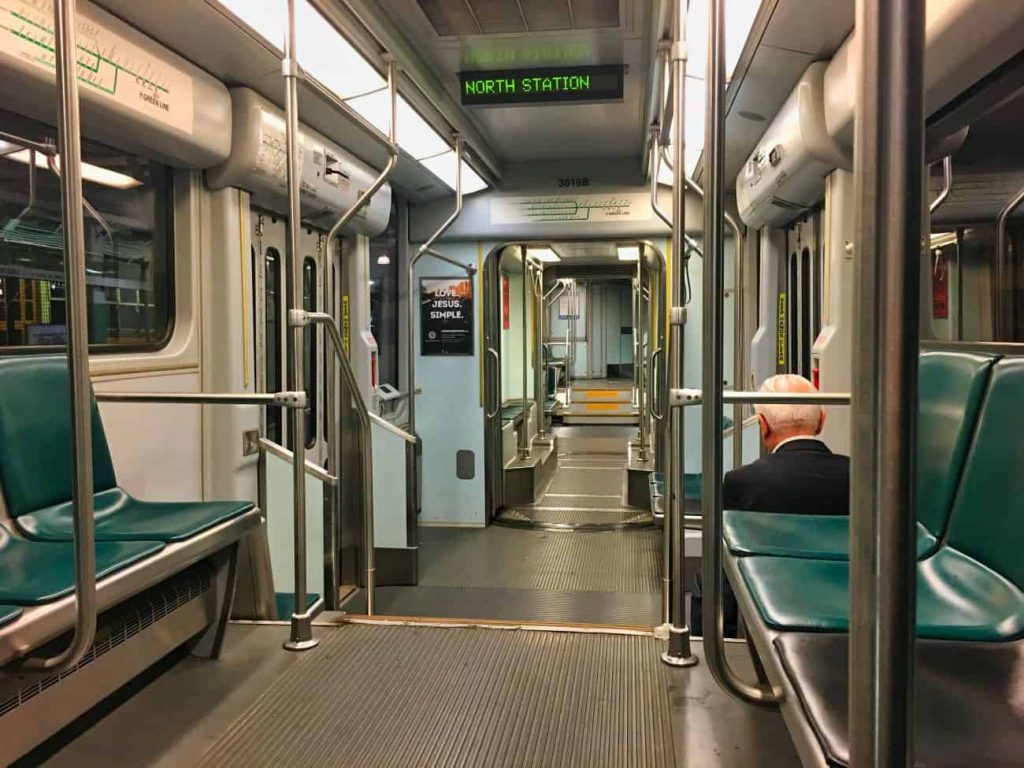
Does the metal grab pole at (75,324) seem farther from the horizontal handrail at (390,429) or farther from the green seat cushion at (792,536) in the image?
the horizontal handrail at (390,429)

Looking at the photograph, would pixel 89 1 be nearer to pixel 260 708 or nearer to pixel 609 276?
pixel 260 708

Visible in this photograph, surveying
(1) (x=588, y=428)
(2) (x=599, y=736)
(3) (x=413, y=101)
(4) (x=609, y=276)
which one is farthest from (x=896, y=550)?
(1) (x=588, y=428)

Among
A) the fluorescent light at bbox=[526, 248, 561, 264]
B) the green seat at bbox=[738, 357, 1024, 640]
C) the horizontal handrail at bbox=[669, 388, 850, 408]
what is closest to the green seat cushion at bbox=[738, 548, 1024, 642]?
the green seat at bbox=[738, 357, 1024, 640]

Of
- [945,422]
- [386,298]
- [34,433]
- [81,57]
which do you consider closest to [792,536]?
[945,422]

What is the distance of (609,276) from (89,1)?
30.2 ft

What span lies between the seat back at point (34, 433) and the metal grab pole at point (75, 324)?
2.78ft

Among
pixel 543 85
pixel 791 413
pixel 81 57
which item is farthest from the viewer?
pixel 543 85

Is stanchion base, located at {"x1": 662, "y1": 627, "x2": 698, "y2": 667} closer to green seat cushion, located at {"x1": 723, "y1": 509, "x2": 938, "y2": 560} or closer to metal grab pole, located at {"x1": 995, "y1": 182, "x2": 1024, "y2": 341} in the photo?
green seat cushion, located at {"x1": 723, "y1": 509, "x2": 938, "y2": 560}

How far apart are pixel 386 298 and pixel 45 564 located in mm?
4664

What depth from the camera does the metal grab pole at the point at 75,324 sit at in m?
1.44

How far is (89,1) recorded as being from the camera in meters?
2.54

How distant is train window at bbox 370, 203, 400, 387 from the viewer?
6242 millimetres

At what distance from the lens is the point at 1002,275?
219 centimetres

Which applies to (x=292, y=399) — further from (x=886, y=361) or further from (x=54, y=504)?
(x=886, y=361)
